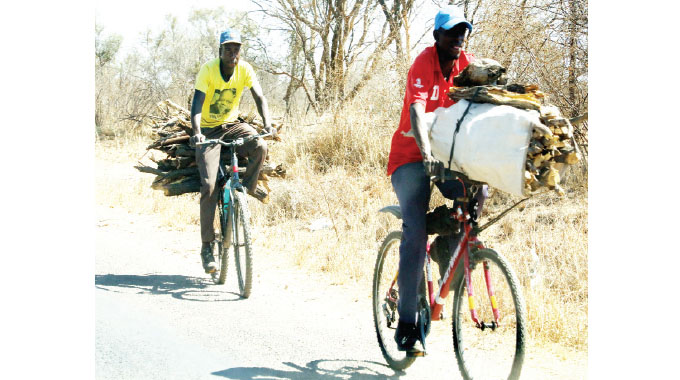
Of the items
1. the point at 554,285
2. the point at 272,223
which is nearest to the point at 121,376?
the point at 554,285

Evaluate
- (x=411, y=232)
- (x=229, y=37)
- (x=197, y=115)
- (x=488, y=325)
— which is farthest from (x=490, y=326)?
(x=229, y=37)

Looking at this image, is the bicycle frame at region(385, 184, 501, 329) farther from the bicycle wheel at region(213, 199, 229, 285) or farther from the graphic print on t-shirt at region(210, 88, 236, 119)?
the graphic print on t-shirt at region(210, 88, 236, 119)

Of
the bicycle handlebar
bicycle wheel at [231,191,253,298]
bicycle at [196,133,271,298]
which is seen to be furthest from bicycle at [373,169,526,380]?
the bicycle handlebar

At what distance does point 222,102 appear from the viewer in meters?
7.21

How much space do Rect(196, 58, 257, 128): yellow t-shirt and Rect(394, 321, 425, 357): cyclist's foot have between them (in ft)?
11.8

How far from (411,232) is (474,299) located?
0.54 metres

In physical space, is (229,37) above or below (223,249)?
above

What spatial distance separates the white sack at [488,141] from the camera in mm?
3535

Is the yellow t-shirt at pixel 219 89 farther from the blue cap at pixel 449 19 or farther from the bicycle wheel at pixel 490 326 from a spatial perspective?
the bicycle wheel at pixel 490 326

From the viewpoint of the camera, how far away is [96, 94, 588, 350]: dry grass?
6398 mm

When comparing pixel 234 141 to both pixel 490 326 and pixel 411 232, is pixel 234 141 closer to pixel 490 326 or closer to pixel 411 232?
pixel 411 232

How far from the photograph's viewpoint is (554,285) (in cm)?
688
